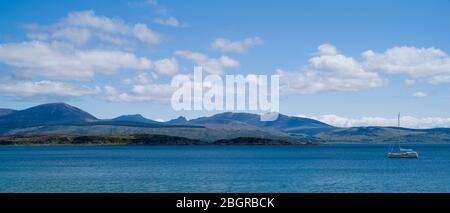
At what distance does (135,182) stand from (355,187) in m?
33.6

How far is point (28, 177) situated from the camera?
10331cm
